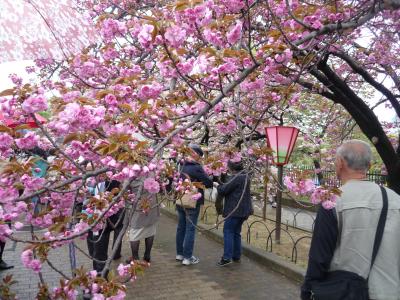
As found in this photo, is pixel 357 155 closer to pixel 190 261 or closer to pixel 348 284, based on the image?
pixel 348 284

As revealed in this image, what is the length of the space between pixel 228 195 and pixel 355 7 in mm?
3103

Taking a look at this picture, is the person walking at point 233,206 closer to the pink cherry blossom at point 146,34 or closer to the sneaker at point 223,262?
the sneaker at point 223,262

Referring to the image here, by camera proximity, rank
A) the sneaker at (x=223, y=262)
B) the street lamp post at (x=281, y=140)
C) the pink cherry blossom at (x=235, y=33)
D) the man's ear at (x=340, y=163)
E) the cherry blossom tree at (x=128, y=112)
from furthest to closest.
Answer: the street lamp post at (x=281, y=140)
the sneaker at (x=223, y=262)
the pink cherry blossom at (x=235, y=33)
the man's ear at (x=340, y=163)
the cherry blossom tree at (x=128, y=112)

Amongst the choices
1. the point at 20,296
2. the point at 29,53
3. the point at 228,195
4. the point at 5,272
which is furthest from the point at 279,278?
the point at 29,53

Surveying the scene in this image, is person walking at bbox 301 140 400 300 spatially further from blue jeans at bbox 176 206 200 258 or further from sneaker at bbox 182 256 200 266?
sneaker at bbox 182 256 200 266

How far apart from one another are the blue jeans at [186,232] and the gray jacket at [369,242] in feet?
11.7

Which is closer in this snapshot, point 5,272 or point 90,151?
point 90,151

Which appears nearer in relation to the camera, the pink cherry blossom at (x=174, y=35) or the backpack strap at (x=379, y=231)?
the backpack strap at (x=379, y=231)

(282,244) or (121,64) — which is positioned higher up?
(121,64)

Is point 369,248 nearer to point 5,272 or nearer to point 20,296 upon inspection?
point 20,296

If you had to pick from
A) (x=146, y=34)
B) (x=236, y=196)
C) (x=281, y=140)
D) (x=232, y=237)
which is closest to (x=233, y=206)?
(x=236, y=196)

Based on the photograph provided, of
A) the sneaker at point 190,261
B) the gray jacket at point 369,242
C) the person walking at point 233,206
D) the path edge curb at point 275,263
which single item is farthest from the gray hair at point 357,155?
the sneaker at point 190,261

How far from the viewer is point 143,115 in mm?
2445

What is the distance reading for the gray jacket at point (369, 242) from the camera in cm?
225
